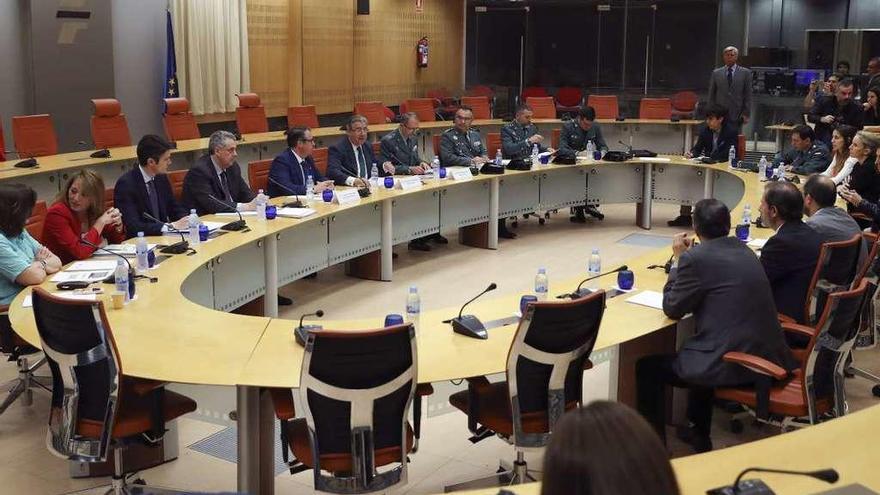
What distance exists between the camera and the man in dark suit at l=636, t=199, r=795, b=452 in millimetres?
4062

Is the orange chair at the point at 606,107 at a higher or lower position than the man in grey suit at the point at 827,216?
higher

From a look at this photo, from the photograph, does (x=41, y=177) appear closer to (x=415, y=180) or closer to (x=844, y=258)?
(x=415, y=180)

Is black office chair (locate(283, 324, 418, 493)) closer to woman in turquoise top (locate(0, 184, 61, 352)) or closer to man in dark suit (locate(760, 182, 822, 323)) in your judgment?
woman in turquoise top (locate(0, 184, 61, 352))

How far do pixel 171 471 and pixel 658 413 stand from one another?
7.32 ft

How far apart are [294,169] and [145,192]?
1777 millimetres

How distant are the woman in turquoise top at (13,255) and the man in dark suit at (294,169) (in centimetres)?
280

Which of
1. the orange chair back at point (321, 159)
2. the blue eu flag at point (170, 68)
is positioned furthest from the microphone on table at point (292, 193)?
the blue eu flag at point (170, 68)

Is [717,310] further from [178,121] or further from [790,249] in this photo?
[178,121]

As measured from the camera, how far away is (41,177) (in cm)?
817

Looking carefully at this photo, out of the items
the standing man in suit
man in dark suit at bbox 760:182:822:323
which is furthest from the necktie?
man in dark suit at bbox 760:182:822:323

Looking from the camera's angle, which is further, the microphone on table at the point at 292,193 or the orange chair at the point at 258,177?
the orange chair at the point at 258,177

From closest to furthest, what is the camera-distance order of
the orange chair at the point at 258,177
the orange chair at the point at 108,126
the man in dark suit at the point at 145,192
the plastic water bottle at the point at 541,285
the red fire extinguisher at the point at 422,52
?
the plastic water bottle at the point at 541,285
the man in dark suit at the point at 145,192
the orange chair at the point at 258,177
the orange chair at the point at 108,126
the red fire extinguisher at the point at 422,52

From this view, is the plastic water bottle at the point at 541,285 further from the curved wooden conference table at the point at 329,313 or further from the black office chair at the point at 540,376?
the black office chair at the point at 540,376

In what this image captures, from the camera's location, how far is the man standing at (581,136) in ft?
34.9
